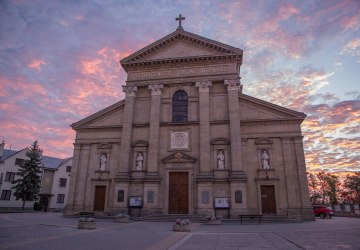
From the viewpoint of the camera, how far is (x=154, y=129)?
29.4 m

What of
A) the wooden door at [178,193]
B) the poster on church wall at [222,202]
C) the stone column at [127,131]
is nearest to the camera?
the poster on church wall at [222,202]

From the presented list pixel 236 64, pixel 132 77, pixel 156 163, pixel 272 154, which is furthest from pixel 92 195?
pixel 236 64

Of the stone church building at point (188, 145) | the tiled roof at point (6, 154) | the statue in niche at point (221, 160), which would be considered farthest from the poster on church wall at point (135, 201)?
the tiled roof at point (6, 154)

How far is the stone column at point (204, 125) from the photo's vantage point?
2717 cm

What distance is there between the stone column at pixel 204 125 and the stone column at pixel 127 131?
783 centimetres

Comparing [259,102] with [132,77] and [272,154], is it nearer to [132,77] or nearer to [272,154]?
[272,154]

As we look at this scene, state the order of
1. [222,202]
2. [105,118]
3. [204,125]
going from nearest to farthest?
[222,202]
[204,125]
[105,118]

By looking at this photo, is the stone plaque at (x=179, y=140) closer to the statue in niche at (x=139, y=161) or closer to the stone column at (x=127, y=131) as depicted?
the statue in niche at (x=139, y=161)

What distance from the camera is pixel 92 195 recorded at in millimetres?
29250

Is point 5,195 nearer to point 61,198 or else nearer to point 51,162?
point 61,198

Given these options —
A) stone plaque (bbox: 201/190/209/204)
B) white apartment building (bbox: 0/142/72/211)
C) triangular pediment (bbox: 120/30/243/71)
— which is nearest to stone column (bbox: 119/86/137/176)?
triangular pediment (bbox: 120/30/243/71)

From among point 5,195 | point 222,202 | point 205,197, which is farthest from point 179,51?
point 5,195

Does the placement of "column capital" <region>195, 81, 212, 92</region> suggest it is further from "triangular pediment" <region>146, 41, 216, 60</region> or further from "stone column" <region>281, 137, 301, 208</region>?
"stone column" <region>281, 137, 301, 208</region>

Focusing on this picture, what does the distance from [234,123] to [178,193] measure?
929cm
